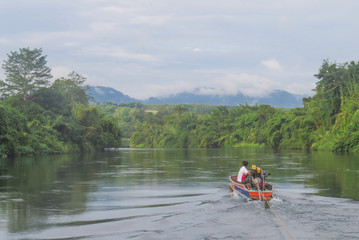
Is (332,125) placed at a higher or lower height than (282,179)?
higher

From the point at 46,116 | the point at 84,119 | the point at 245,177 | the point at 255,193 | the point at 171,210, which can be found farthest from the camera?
the point at 84,119

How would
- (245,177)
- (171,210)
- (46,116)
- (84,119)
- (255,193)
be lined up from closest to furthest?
1. (171,210)
2. (255,193)
3. (245,177)
4. (46,116)
5. (84,119)

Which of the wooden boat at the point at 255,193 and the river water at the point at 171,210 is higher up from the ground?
the wooden boat at the point at 255,193

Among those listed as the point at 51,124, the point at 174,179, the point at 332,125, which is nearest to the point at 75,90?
the point at 51,124

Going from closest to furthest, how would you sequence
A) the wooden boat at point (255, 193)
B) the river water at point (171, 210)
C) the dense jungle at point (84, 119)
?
1. the river water at point (171, 210)
2. the wooden boat at point (255, 193)
3. the dense jungle at point (84, 119)

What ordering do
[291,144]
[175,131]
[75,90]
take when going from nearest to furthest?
[291,144] → [75,90] → [175,131]

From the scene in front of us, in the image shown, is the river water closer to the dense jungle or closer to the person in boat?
the person in boat

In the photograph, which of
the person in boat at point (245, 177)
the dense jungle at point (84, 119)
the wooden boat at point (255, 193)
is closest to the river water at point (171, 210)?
the wooden boat at point (255, 193)

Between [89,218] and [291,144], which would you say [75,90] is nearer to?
[291,144]

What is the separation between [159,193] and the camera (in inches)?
789

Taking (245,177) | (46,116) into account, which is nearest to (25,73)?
(46,116)

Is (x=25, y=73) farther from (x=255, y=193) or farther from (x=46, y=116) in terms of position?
(x=255, y=193)

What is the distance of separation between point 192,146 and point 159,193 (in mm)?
104584

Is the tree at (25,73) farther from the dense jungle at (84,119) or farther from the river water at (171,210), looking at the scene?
the river water at (171,210)
